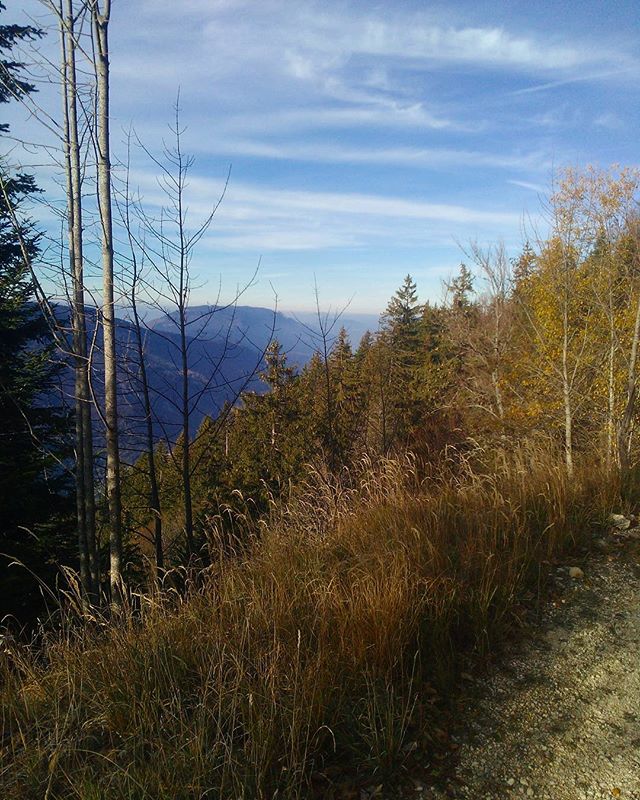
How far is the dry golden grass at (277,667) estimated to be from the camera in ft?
5.76

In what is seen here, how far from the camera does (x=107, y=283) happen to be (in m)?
4.17

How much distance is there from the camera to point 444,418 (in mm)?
23984

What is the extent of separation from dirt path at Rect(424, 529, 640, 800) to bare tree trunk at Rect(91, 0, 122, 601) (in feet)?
11.0

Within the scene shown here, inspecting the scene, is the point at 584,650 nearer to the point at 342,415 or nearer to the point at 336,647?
the point at 336,647

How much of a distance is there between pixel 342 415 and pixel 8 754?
17.0 metres

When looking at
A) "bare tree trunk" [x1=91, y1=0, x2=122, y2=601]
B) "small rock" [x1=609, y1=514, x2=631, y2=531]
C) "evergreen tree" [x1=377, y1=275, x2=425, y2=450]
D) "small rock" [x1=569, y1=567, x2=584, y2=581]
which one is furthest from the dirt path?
"evergreen tree" [x1=377, y1=275, x2=425, y2=450]

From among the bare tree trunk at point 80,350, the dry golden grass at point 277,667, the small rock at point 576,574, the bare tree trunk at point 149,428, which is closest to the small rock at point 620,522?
the dry golden grass at point 277,667

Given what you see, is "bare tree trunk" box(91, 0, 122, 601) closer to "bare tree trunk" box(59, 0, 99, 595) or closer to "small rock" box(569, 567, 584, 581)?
"bare tree trunk" box(59, 0, 99, 595)

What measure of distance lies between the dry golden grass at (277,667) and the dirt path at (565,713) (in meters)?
0.24

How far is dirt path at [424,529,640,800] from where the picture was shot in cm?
183

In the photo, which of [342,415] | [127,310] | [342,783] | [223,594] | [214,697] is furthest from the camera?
[342,415]

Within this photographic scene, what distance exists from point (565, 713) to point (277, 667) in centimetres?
140

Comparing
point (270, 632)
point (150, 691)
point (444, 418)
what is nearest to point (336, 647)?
point (270, 632)

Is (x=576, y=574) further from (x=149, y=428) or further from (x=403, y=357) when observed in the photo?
(x=403, y=357)
